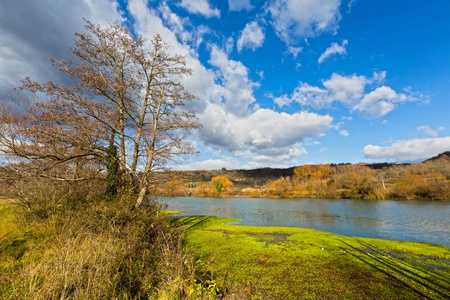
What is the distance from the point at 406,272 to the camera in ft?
19.2

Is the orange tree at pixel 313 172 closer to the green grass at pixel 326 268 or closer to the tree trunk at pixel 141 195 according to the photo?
the green grass at pixel 326 268

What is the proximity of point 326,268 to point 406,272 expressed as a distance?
7.62ft

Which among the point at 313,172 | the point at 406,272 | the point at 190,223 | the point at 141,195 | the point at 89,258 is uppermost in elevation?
the point at 313,172

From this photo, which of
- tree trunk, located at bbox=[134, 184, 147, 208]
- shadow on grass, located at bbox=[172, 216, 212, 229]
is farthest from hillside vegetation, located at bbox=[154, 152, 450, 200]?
shadow on grass, located at bbox=[172, 216, 212, 229]

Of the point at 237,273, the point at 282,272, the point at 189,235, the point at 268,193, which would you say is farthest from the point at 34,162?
the point at 268,193

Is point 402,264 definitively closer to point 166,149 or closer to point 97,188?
point 166,149

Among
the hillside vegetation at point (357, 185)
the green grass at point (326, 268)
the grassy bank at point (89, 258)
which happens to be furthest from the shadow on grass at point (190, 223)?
the grassy bank at point (89, 258)

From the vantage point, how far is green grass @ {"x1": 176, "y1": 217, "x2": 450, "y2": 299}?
481 centimetres

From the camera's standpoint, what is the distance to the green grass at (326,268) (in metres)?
4.81

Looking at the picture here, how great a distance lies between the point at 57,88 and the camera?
770 centimetres

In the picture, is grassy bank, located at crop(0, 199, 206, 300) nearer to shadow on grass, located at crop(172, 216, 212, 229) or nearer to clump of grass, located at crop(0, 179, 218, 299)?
clump of grass, located at crop(0, 179, 218, 299)

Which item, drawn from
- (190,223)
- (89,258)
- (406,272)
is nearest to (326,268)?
(406,272)

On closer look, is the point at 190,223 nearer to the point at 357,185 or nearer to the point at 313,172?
the point at 357,185

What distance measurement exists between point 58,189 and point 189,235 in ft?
22.3
